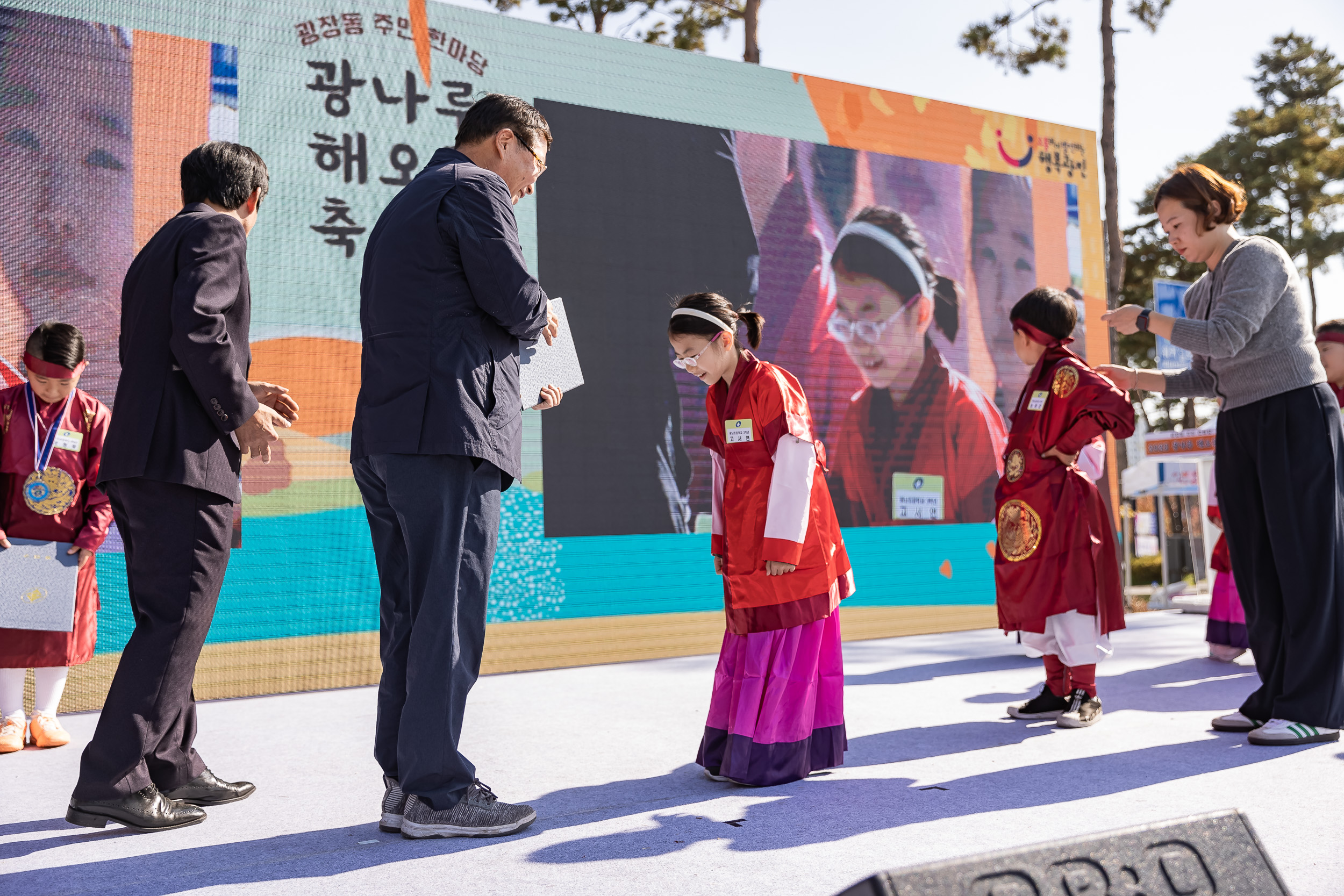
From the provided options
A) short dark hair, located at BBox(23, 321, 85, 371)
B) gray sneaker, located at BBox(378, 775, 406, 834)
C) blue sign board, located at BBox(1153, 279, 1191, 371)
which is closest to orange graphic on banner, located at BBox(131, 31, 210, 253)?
short dark hair, located at BBox(23, 321, 85, 371)

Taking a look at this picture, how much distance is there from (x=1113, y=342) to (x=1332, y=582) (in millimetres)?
5375

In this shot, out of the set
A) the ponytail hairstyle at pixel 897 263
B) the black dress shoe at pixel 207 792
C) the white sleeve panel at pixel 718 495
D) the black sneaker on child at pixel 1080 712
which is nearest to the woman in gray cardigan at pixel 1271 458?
the black sneaker on child at pixel 1080 712

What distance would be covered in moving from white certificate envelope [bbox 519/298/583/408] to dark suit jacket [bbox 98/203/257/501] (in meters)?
0.62

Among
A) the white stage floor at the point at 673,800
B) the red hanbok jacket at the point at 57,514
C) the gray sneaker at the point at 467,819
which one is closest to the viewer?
the white stage floor at the point at 673,800

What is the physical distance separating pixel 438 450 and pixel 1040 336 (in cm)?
220

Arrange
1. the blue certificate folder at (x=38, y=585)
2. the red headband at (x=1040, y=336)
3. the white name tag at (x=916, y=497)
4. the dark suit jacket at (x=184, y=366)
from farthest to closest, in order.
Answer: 1. the white name tag at (x=916, y=497)
2. the red headband at (x=1040, y=336)
3. the blue certificate folder at (x=38, y=585)
4. the dark suit jacket at (x=184, y=366)

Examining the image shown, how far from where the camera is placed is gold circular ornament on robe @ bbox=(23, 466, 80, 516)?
317 cm

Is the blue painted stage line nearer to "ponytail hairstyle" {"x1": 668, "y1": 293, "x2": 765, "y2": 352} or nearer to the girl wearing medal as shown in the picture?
the girl wearing medal

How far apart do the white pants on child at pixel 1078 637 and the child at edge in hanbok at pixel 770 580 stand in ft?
3.02

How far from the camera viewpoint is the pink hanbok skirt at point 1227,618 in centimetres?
433

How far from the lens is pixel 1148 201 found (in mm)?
18172

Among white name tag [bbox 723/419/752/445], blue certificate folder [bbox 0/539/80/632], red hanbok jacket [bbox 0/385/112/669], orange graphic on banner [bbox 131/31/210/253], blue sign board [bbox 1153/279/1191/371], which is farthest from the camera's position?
blue sign board [bbox 1153/279/1191/371]

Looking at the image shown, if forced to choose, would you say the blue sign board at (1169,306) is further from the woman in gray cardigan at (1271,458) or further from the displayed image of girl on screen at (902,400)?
the woman in gray cardigan at (1271,458)

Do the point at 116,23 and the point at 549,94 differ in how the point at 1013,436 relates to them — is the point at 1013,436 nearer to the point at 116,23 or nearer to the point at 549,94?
the point at 549,94
